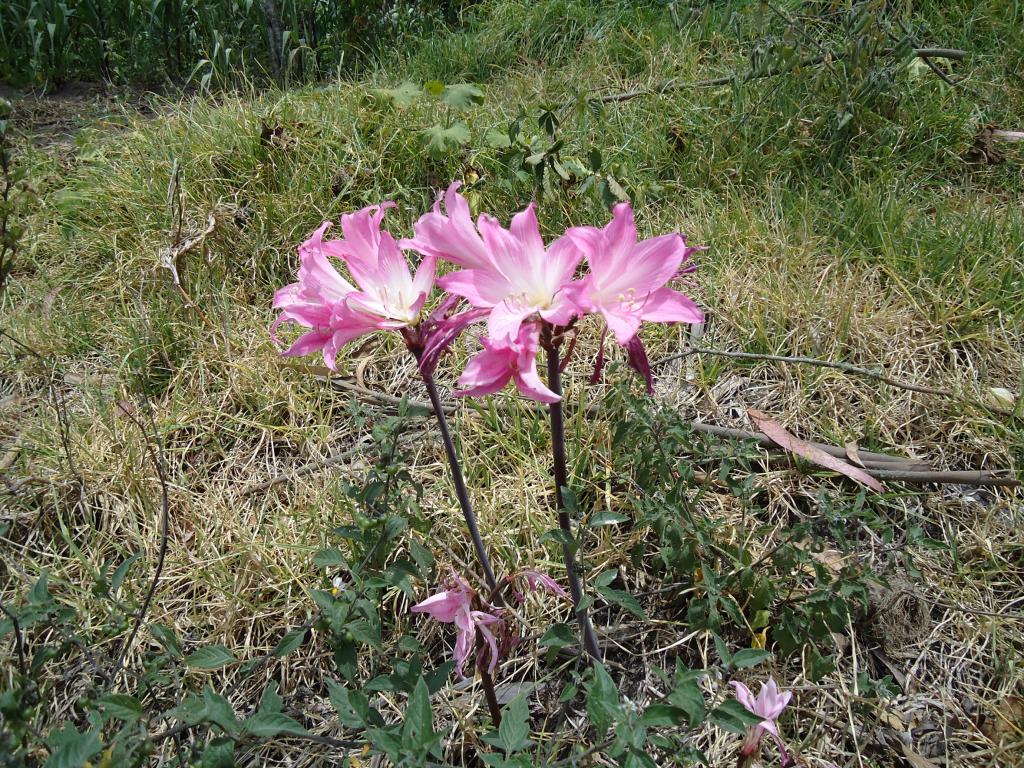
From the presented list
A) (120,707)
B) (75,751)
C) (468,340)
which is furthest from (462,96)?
(75,751)

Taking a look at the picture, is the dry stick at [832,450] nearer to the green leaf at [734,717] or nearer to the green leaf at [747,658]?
the green leaf at [747,658]

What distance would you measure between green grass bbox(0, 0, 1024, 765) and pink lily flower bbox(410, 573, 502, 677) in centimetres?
45

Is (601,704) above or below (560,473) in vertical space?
below

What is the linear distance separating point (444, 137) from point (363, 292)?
205 centimetres

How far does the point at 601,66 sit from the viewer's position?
3.93 meters

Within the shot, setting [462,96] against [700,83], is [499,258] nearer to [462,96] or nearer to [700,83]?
[462,96]

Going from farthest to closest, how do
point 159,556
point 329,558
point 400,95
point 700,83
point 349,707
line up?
1. point 700,83
2. point 400,95
3. point 159,556
4. point 329,558
5. point 349,707

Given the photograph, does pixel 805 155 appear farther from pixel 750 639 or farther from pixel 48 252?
pixel 48 252

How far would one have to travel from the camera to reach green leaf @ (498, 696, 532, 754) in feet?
3.55

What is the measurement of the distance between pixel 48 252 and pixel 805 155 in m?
3.20

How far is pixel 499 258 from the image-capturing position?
1000 mm

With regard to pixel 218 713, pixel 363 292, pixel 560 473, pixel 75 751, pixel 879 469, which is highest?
pixel 363 292

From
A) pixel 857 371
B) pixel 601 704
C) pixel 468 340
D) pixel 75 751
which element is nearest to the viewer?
pixel 75 751

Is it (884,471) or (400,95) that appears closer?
(884,471)
